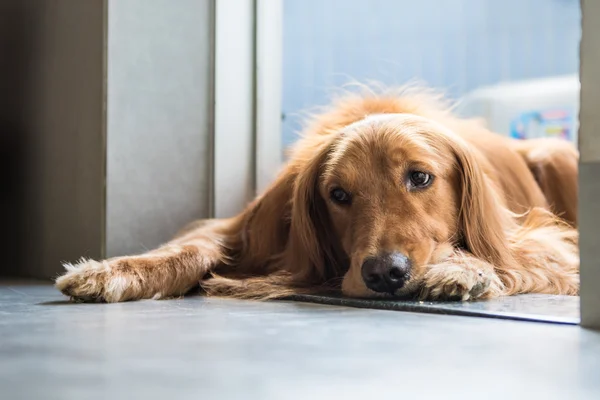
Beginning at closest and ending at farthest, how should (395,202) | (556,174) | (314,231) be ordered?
(395,202) < (314,231) < (556,174)

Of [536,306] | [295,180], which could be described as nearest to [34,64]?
[295,180]

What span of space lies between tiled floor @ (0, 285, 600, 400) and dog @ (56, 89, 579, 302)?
26 cm

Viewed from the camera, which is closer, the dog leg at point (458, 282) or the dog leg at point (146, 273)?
the dog leg at point (458, 282)

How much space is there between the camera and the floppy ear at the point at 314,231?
263 cm

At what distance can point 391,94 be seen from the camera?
10.6 feet

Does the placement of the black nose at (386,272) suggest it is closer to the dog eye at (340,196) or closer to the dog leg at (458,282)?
→ the dog leg at (458,282)

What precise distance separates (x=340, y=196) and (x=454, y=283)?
529 millimetres

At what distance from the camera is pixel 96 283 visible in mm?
2215

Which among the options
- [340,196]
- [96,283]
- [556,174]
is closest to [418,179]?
[340,196]

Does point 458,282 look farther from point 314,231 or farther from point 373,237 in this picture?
point 314,231

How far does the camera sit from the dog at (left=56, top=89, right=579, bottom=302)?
2199 millimetres

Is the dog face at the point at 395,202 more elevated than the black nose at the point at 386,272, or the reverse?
the dog face at the point at 395,202

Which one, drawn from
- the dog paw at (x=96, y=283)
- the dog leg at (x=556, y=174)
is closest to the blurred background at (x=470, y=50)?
the dog leg at (x=556, y=174)

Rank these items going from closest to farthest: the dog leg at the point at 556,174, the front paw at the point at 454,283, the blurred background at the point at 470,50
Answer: the front paw at the point at 454,283 < the dog leg at the point at 556,174 < the blurred background at the point at 470,50
